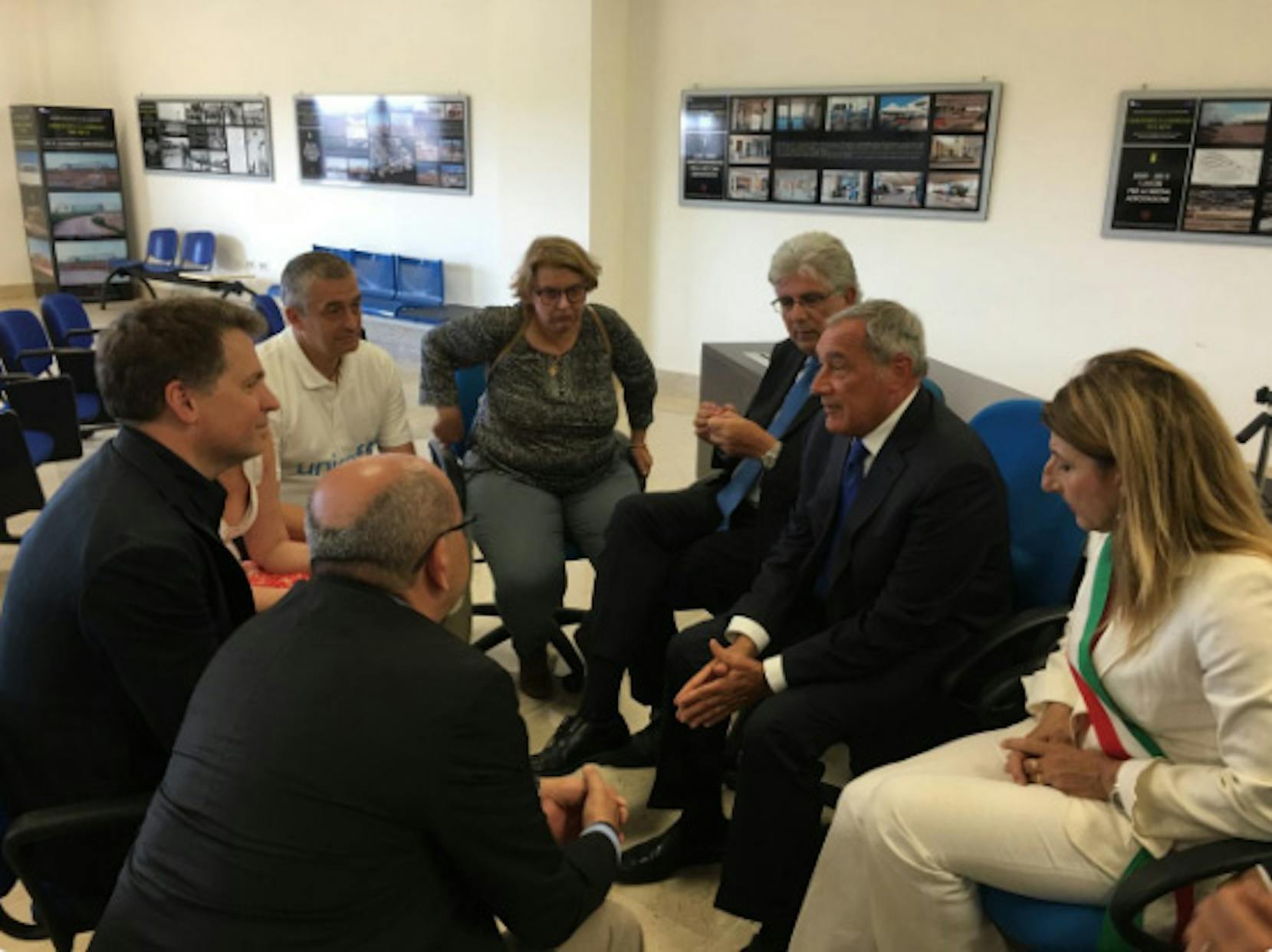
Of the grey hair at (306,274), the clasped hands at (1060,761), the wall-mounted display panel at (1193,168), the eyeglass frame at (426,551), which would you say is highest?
the wall-mounted display panel at (1193,168)

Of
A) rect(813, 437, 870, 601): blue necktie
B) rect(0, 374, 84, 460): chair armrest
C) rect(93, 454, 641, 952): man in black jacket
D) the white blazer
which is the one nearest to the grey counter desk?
rect(813, 437, 870, 601): blue necktie

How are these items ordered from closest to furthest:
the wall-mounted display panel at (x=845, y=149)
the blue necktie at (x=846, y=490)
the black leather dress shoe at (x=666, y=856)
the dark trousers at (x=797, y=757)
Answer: the dark trousers at (x=797, y=757), the blue necktie at (x=846, y=490), the black leather dress shoe at (x=666, y=856), the wall-mounted display panel at (x=845, y=149)

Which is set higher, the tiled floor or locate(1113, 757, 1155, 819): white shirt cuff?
locate(1113, 757, 1155, 819): white shirt cuff

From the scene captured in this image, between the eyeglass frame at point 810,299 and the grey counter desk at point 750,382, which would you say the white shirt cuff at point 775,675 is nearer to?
the eyeglass frame at point 810,299

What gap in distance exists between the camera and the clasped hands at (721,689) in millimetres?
2014

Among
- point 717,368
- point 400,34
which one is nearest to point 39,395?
point 717,368

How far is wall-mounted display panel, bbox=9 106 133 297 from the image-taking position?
32.5 feet

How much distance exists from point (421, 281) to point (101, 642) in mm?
6952

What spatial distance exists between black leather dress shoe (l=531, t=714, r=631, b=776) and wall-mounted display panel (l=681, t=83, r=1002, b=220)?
12.6ft

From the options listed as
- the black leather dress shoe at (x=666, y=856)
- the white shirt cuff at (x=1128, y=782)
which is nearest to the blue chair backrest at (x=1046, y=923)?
the white shirt cuff at (x=1128, y=782)

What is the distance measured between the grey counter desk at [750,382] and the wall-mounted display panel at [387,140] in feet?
13.4

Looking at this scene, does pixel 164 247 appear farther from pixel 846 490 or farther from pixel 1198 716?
pixel 1198 716

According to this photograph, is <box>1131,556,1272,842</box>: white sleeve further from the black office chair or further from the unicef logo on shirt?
the unicef logo on shirt

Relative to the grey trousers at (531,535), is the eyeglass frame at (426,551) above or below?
above
